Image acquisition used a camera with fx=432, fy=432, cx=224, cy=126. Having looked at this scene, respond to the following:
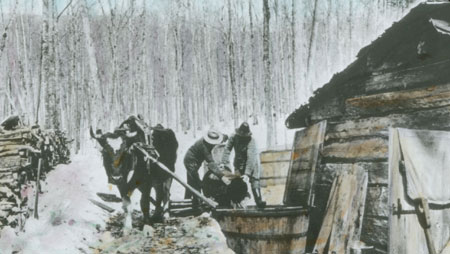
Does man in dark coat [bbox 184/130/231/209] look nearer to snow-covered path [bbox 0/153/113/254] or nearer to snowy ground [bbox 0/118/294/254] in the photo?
snowy ground [bbox 0/118/294/254]

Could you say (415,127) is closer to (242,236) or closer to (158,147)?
(242,236)

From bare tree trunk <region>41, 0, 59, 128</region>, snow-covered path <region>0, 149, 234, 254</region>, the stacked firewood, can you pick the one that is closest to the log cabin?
snow-covered path <region>0, 149, 234, 254</region>

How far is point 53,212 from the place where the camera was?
7.91 meters

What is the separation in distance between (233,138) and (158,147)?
2.31 m

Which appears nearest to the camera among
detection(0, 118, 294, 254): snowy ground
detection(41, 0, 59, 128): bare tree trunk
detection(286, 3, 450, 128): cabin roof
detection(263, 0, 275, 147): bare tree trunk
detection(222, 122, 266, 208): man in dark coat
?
detection(286, 3, 450, 128): cabin roof

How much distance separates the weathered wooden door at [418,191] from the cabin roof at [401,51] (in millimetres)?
977

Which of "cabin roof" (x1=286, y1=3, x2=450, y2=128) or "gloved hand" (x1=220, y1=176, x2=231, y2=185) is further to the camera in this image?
"gloved hand" (x1=220, y1=176, x2=231, y2=185)

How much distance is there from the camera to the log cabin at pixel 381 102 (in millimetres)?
5059

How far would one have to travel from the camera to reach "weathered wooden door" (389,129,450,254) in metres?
4.67

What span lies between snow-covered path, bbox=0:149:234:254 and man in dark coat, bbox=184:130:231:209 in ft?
3.09

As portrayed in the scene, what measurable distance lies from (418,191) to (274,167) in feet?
18.9

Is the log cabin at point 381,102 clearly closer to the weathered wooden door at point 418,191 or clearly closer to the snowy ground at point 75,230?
the weathered wooden door at point 418,191

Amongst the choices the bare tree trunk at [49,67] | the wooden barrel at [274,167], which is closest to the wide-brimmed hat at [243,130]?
the wooden barrel at [274,167]

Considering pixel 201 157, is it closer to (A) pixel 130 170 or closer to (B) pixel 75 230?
(A) pixel 130 170
